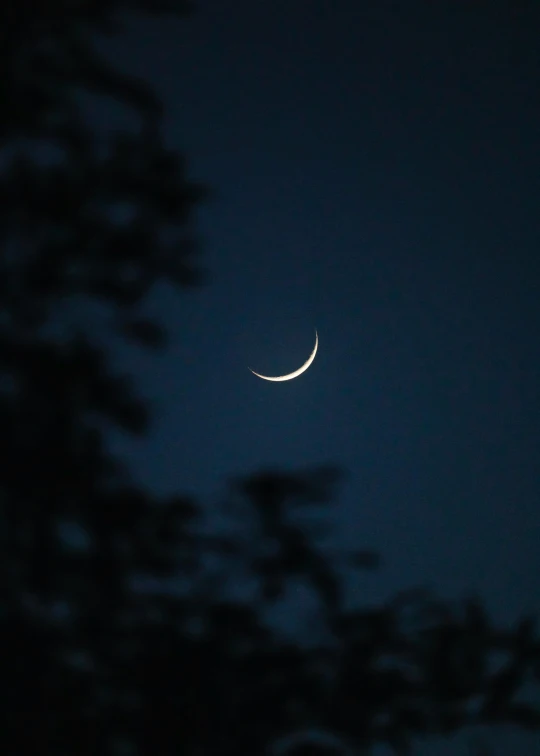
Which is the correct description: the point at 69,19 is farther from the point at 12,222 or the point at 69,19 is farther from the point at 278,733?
the point at 278,733

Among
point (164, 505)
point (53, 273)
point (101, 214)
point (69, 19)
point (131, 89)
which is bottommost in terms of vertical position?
point (164, 505)

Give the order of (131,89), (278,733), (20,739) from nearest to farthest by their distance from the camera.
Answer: (20,739)
(278,733)
(131,89)

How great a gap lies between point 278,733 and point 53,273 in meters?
1.40

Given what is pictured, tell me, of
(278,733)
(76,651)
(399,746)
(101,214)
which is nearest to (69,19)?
(101,214)

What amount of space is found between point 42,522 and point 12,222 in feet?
2.67

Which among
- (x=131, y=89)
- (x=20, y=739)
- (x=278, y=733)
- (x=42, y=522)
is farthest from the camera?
(x=131, y=89)

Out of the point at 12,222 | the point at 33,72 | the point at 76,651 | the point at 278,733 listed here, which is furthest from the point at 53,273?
the point at 278,733

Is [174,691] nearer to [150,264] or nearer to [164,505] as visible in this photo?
[164,505]

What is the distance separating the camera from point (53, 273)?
83.9 inches

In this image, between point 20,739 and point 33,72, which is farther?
point 33,72

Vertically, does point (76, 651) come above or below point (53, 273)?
below

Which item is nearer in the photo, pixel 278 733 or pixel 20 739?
pixel 20 739

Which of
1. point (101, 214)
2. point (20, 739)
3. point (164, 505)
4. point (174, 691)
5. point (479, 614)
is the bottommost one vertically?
point (20, 739)

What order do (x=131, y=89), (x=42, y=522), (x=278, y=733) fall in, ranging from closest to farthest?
(x=42, y=522) < (x=278, y=733) < (x=131, y=89)
